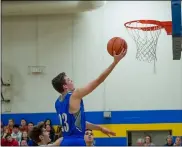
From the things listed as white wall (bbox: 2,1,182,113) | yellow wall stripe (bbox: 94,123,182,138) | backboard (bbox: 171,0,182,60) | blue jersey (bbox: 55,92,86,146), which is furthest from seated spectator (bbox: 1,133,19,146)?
backboard (bbox: 171,0,182,60)

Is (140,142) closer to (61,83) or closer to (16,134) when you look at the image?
(16,134)

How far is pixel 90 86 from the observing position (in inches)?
151

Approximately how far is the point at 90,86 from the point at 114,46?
29.0 inches

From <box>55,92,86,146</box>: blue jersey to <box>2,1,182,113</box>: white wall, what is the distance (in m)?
6.02

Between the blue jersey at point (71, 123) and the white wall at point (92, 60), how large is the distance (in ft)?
19.8

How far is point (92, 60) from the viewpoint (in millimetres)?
10336

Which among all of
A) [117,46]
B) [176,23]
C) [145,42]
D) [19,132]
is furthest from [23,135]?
[176,23]

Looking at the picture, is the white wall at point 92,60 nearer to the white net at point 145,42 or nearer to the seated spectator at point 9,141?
the white net at point 145,42

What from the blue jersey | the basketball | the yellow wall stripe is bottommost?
the yellow wall stripe

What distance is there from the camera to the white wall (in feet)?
33.2

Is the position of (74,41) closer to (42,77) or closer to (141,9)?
(42,77)

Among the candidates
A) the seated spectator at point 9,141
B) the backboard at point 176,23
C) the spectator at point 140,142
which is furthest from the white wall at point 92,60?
the backboard at point 176,23

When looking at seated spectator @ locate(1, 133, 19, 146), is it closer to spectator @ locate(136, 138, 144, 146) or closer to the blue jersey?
spectator @ locate(136, 138, 144, 146)

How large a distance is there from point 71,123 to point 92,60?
20.6 feet
